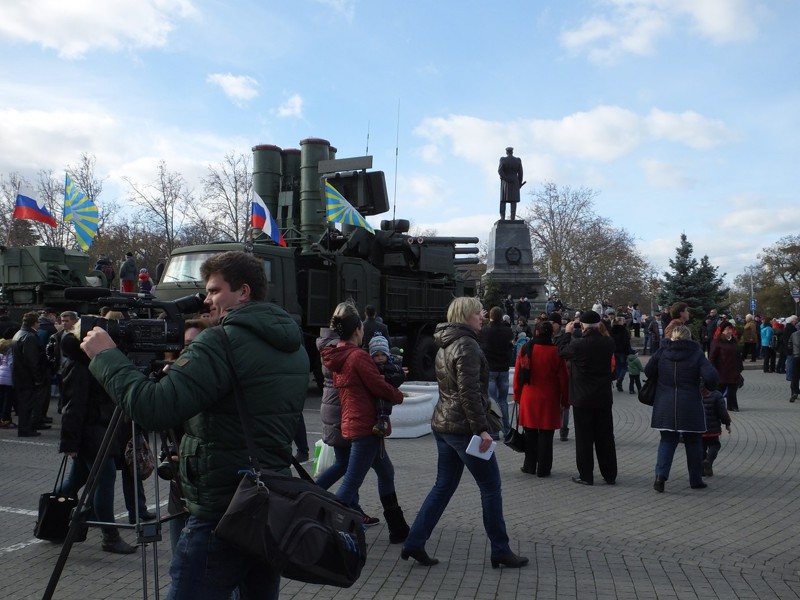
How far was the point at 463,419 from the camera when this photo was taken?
5.35 metres

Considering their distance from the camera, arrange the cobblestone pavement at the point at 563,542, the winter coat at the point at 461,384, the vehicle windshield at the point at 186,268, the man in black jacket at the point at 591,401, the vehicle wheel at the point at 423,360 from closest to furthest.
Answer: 1. the cobblestone pavement at the point at 563,542
2. the winter coat at the point at 461,384
3. the man in black jacket at the point at 591,401
4. the vehicle windshield at the point at 186,268
5. the vehicle wheel at the point at 423,360

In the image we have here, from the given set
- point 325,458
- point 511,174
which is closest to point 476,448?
point 325,458

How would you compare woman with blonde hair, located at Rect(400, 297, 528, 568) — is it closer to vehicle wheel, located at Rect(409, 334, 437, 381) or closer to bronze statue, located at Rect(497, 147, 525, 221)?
vehicle wheel, located at Rect(409, 334, 437, 381)

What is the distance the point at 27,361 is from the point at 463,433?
8.45 metres

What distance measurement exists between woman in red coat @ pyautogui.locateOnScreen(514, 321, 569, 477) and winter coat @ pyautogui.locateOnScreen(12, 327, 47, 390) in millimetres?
7015

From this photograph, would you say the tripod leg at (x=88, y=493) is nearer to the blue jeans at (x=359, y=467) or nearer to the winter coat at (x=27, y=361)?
the blue jeans at (x=359, y=467)

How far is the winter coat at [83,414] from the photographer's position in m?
5.66

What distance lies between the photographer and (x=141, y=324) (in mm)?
3223

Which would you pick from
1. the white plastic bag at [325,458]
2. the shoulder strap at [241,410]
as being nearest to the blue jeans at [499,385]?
the white plastic bag at [325,458]

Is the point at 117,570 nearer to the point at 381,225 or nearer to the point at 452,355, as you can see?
the point at 452,355

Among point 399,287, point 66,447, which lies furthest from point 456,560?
point 399,287

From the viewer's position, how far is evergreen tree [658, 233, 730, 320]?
120 ft

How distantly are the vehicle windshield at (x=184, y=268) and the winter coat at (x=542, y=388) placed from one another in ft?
23.6

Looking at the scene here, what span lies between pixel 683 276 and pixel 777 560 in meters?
33.6
